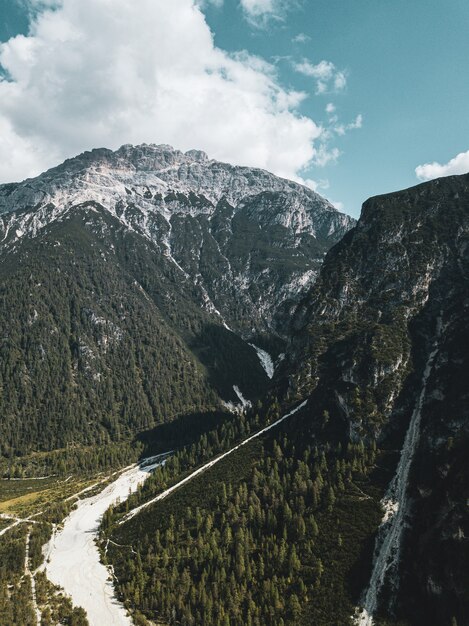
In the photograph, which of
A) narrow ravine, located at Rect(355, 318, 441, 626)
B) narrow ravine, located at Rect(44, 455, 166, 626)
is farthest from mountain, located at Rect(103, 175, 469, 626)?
narrow ravine, located at Rect(44, 455, 166, 626)

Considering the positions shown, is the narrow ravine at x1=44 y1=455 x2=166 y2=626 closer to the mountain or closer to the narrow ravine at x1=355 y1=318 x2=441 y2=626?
the mountain

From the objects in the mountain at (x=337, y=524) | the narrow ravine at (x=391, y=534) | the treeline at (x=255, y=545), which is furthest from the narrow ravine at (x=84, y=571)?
the narrow ravine at (x=391, y=534)

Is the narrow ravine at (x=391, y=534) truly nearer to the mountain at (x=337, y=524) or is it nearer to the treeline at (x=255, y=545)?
the mountain at (x=337, y=524)

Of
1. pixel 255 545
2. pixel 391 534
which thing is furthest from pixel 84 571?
pixel 391 534

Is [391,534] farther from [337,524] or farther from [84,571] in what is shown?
[84,571]

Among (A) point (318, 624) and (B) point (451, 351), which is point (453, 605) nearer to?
(A) point (318, 624)

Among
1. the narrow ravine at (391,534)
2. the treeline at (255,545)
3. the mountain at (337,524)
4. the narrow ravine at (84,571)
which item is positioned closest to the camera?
the mountain at (337,524)

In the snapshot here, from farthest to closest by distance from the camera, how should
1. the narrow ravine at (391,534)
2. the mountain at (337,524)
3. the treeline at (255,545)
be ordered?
the treeline at (255,545)
the narrow ravine at (391,534)
the mountain at (337,524)

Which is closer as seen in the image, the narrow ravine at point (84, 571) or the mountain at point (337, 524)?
the mountain at point (337, 524)
